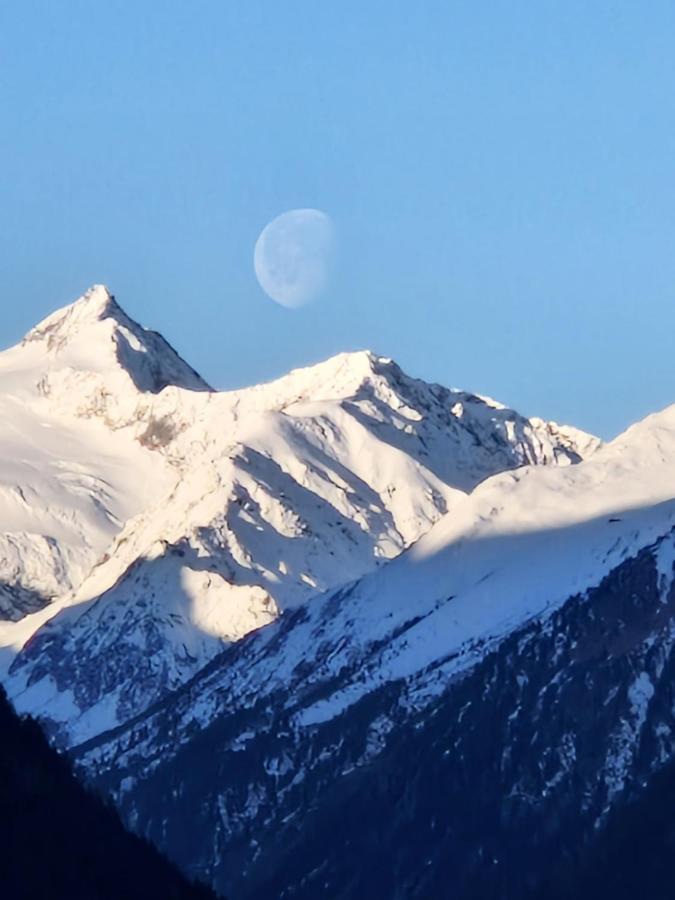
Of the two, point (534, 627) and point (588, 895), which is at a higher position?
point (534, 627)

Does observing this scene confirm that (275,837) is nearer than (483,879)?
No

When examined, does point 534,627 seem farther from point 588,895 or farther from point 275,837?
point 588,895

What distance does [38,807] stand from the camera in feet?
325

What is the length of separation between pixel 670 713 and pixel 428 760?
47.2 feet

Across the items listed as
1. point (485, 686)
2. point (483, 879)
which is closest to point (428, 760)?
point (485, 686)

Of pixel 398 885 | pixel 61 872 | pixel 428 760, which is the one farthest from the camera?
pixel 428 760

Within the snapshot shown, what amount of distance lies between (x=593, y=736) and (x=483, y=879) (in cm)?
1292

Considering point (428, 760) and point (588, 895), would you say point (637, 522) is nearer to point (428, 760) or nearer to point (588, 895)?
point (428, 760)

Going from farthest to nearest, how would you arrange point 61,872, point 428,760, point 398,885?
point 428,760, point 398,885, point 61,872

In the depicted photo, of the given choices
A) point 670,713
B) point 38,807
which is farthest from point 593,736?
point 38,807

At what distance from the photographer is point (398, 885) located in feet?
598

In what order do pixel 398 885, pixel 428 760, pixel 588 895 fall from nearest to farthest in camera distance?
1. pixel 588 895
2. pixel 398 885
3. pixel 428 760

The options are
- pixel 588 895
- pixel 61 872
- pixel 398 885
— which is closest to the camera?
pixel 61 872

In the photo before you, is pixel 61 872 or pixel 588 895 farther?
pixel 588 895
